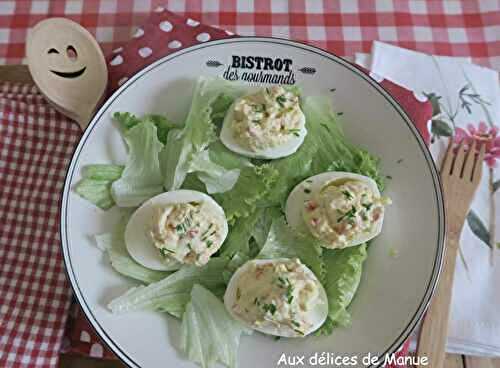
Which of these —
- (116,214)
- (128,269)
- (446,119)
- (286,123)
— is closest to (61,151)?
(116,214)

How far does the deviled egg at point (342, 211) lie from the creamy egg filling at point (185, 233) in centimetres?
27

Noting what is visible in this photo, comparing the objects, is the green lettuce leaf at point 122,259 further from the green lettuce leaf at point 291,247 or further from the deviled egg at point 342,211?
the deviled egg at point 342,211

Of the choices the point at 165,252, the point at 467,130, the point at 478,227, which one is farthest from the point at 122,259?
the point at 467,130

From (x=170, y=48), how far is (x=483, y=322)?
4.68 ft

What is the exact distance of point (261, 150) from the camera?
161cm

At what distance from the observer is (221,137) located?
163 centimetres

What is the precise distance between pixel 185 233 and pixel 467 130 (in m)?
1.17

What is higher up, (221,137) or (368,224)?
(221,137)

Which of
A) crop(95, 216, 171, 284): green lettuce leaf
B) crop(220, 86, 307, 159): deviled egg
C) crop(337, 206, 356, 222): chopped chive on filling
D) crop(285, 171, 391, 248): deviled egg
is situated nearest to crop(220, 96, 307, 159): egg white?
crop(220, 86, 307, 159): deviled egg

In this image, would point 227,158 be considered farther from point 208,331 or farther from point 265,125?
point 208,331

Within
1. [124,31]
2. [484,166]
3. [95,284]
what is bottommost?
[95,284]

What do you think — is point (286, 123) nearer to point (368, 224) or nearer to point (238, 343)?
point (368, 224)

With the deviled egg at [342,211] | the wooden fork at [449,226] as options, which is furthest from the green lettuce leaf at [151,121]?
the wooden fork at [449,226]

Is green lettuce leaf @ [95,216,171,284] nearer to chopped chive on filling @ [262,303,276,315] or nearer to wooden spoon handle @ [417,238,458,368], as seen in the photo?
chopped chive on filling @ [262,303,276,315]
